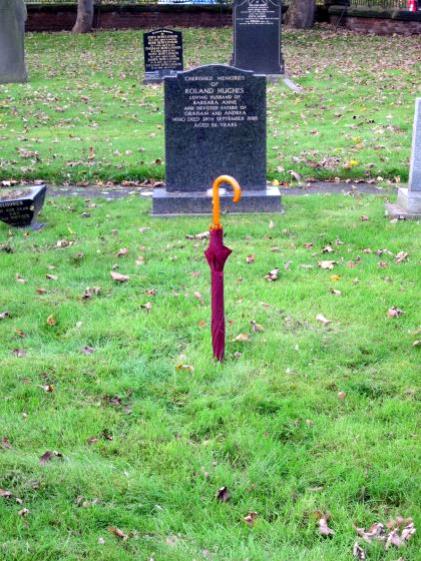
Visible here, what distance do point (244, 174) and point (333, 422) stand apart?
485 cm

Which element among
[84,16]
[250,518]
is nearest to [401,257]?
[250,518]

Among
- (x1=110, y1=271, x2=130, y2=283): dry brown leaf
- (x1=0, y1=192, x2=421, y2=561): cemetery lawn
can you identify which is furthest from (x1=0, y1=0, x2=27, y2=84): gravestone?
(x1=110, y1=271, x2=130, y2=283): dry brown leaf

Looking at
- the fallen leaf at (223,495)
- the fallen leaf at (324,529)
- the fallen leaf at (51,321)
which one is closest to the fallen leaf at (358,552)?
the fallen leaf at (324,529)

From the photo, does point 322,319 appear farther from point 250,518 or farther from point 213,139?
point 213,139

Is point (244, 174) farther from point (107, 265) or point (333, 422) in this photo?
point (333, 422)

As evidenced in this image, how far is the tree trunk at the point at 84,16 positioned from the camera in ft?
94.3

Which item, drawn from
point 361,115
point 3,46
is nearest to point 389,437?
point 361,115

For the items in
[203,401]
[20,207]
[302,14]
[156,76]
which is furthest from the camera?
[302,14]

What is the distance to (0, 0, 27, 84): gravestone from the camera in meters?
17.1

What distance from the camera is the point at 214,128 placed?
8562 mm

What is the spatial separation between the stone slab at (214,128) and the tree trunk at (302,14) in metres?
22.3

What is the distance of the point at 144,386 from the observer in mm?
4793

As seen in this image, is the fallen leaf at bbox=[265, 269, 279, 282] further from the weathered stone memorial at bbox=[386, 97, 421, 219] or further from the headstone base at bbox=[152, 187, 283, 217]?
the weathered stone memorial at bbox=[386, 97, 421, 219]

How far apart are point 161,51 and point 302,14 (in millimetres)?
11302
